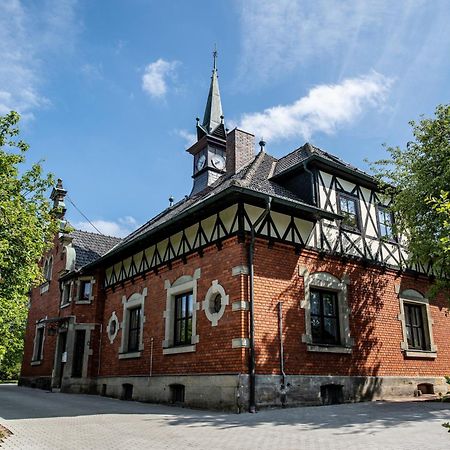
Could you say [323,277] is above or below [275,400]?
above

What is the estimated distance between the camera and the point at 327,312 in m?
12.7

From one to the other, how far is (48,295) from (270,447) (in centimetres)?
1930

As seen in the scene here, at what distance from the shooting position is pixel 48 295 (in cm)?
2288

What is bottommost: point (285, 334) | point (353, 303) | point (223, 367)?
point (223, 367)

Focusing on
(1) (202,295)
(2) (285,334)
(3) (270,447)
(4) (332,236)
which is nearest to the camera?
(3) (270,447)

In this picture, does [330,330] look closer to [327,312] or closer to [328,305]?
[327,312]

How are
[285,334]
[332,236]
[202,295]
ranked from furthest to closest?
1. [332,236]
2. [202,295]
3. [285,334]

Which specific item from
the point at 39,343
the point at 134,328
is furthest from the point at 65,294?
the point at 134,328

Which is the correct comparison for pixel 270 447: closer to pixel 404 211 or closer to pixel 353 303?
pixel 353 303

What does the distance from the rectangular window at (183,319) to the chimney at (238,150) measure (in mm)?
5136

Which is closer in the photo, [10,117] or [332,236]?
[10,117]

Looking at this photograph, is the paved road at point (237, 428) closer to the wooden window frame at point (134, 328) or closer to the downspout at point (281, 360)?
the downspout at point (281, 360)

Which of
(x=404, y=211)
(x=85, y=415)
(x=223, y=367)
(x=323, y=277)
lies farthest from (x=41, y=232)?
(x=404, y=211)

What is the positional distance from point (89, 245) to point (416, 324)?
51.9 feet
